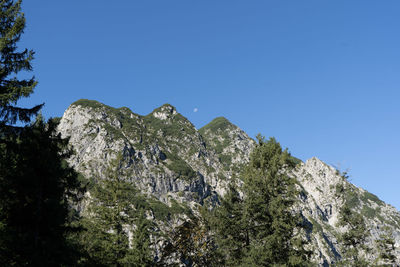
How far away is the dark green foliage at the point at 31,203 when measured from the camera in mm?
13336

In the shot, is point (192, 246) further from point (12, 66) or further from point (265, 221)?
point (12, 66)

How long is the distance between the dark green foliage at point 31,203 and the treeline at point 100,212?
4 centimetres

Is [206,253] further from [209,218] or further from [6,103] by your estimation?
[6,103]

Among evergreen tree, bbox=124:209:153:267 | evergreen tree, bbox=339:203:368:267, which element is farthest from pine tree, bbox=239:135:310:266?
evergreen tree, bbox=339:203:368:267

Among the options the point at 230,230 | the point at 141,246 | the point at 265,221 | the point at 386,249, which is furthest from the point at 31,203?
the point at 386,249

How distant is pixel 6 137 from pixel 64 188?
3842mm

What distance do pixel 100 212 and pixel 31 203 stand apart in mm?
12061

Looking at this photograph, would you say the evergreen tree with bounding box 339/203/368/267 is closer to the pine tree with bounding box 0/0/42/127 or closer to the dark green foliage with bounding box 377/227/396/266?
the dark green foliage with bounding box 377/227/396/266

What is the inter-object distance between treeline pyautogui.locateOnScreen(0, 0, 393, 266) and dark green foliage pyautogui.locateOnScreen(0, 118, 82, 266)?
0.14 ft

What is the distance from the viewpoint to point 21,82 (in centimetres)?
1444

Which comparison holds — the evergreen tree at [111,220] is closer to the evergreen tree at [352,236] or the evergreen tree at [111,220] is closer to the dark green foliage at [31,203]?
the dark green foliage at [31,203]

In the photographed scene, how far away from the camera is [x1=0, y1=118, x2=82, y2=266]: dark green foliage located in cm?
1334

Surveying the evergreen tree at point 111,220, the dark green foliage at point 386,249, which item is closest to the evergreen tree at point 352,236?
the dark green foliage at point 386,249

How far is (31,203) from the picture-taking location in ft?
47.0
